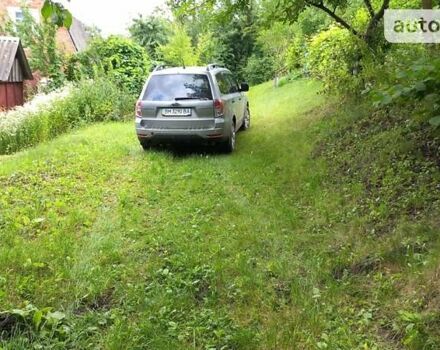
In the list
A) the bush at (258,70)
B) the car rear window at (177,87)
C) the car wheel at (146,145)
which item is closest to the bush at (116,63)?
the car wheel at (146,145)

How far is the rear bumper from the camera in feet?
27.1

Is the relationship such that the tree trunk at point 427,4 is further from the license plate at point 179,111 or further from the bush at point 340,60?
the license plate at point 179,111

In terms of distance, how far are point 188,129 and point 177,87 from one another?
0.87 meters

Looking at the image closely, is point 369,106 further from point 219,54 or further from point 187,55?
point 219,54

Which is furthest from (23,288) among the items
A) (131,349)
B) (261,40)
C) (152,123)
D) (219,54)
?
(219,54)

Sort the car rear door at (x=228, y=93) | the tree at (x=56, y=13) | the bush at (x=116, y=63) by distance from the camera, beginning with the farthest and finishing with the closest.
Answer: the bush at (x=116, y=63), the car rear door at (x=228, y=93), the tree at (x=56, y=13)

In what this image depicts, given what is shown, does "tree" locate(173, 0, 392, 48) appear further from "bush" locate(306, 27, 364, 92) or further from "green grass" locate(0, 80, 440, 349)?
"green grass" locate(0, 80, 440, 349)

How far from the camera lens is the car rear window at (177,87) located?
27.3 ft

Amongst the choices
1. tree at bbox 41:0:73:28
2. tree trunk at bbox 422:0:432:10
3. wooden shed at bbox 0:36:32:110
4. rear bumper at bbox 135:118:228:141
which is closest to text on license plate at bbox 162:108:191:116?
rear bumper at bbox 135:118:228:141

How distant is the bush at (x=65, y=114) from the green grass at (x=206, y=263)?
4310mm

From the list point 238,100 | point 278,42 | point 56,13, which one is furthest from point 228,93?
point 278,42

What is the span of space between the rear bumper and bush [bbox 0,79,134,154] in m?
4.54

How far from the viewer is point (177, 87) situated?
8.41m

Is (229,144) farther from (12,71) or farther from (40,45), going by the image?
(40,45)
